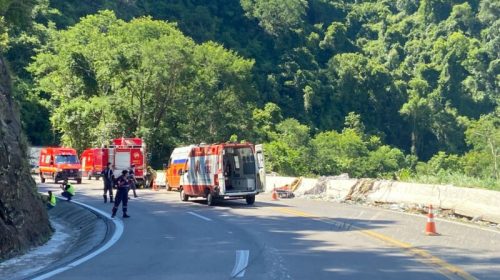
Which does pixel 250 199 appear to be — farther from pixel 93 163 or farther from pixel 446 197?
pixel 93 163

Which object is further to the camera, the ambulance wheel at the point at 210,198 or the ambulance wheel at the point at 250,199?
the ambulance wheel at the point at 250,199

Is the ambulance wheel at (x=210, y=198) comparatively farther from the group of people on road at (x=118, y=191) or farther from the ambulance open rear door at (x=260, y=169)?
the group of people on road at (x=118, y=191)

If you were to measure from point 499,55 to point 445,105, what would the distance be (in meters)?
18.5

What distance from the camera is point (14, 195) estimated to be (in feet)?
50.8

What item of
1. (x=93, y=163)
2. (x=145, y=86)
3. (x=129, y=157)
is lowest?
(x=129, y=157)

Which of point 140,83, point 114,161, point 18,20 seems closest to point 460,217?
point 18,20

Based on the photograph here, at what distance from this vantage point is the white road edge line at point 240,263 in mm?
10952

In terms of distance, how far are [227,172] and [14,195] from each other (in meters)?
12.7

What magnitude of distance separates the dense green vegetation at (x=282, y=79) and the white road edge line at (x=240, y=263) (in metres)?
14.4

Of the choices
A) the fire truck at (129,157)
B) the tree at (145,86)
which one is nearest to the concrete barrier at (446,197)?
the fire truck at (129,157)

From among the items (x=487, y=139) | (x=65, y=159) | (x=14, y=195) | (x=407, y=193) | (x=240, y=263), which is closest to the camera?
(x=240, y=263)

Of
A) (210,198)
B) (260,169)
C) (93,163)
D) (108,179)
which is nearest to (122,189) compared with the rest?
(210,198)

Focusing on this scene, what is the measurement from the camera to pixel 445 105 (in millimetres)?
113562

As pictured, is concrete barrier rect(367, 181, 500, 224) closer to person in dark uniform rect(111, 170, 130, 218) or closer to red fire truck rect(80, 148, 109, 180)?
person in dark uniform rect(111, 170, 130, 218)
